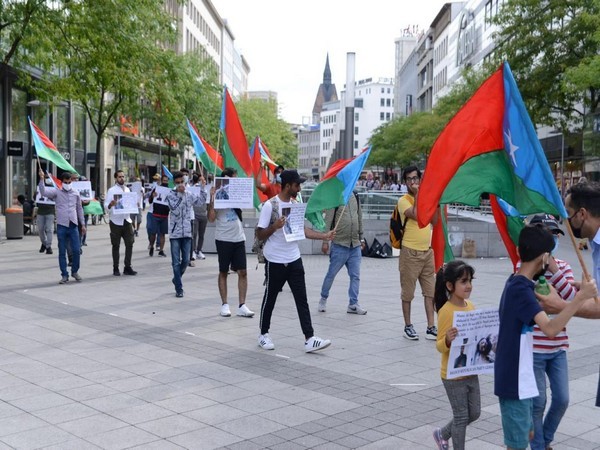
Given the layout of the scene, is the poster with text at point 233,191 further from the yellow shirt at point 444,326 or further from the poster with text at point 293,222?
the yellow shirt at point 444,326

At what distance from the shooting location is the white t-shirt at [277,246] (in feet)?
29.0

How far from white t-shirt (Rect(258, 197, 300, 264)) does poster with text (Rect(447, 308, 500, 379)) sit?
12.9ft

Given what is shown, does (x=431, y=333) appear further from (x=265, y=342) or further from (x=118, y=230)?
(x=118, y=230)

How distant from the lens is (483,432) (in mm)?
6066

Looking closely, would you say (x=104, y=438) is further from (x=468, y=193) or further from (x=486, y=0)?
(x=486, y=0)

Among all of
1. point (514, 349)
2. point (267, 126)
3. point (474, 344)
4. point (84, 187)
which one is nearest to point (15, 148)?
point (84, 187)

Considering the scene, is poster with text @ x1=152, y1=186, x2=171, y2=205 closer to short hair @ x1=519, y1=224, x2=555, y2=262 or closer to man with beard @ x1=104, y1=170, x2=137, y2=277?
man with beard @ x1=104, y1=170, x2=137, y2=277

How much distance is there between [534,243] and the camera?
4.42m

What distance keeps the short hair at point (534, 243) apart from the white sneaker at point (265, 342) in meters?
4.70

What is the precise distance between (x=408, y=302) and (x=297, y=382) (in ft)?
7.63

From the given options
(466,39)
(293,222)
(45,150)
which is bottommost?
(293,222)

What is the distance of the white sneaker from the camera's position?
8.81m

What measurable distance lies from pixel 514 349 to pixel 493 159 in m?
1.39

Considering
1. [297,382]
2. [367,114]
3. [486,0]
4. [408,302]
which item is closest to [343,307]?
[408,302]
